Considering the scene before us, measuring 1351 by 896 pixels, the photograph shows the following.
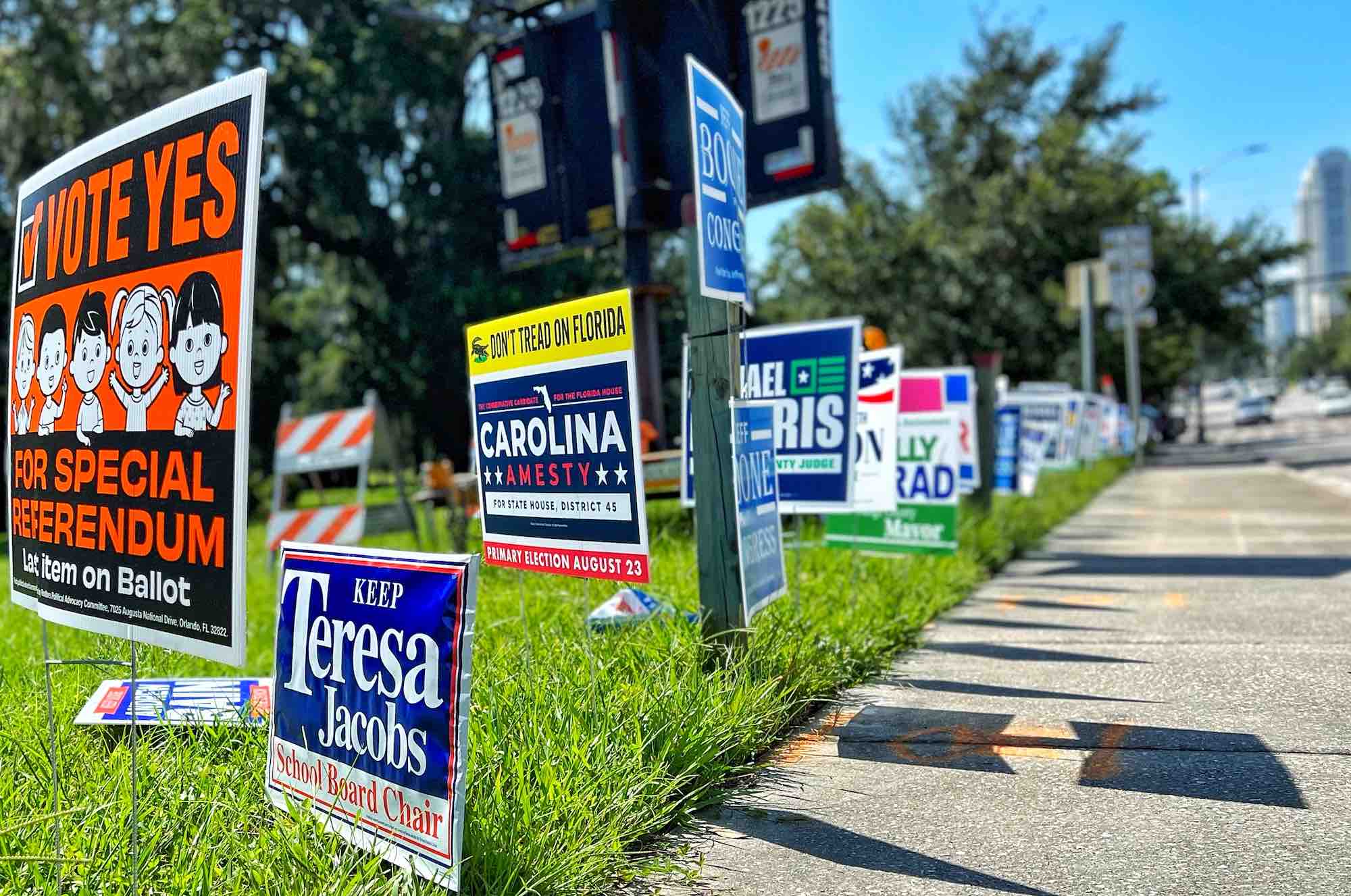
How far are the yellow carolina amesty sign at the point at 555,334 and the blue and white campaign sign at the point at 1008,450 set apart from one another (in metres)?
8.85

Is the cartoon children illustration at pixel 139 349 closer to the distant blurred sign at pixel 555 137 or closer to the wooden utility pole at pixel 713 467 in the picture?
the wooden utility pole at pixel 713 467

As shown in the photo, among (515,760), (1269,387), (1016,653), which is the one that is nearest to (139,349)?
(515,760)

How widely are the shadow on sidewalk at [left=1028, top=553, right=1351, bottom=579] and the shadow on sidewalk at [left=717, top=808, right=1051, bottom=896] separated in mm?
6376

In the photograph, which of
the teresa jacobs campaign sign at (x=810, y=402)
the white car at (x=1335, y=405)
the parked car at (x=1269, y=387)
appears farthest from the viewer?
the parked car at (x=1269, y=387)

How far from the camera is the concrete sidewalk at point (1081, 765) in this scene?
342cm

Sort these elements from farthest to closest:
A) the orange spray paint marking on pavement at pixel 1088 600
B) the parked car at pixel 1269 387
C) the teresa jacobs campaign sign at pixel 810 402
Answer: the parked car at pixel 1269 387, the orange spray paint marking on pavement at pixel 1088 600, the teresa jacobs campaign sign at pixel 810 402

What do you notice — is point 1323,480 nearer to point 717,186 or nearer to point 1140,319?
point 1140,319

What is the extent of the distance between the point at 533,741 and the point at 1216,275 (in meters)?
36.5

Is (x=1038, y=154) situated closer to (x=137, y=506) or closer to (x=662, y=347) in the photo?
(x=662, y=347)

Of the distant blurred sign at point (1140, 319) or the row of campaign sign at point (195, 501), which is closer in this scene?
the row of campaign sign at point (195, 501)

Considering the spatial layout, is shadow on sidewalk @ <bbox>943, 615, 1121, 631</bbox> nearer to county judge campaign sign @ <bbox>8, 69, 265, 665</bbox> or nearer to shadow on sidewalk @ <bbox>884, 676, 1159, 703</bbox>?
shadow on sidewalk @ <bbox>884, 676, 1159, 703</bbox>

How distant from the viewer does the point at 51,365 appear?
3.54 m

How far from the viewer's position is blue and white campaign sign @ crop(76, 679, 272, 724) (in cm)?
432

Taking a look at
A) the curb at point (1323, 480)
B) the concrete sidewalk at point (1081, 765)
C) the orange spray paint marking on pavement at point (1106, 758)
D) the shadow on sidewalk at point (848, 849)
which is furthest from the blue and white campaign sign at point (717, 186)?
the curb at point (1323, 480)
